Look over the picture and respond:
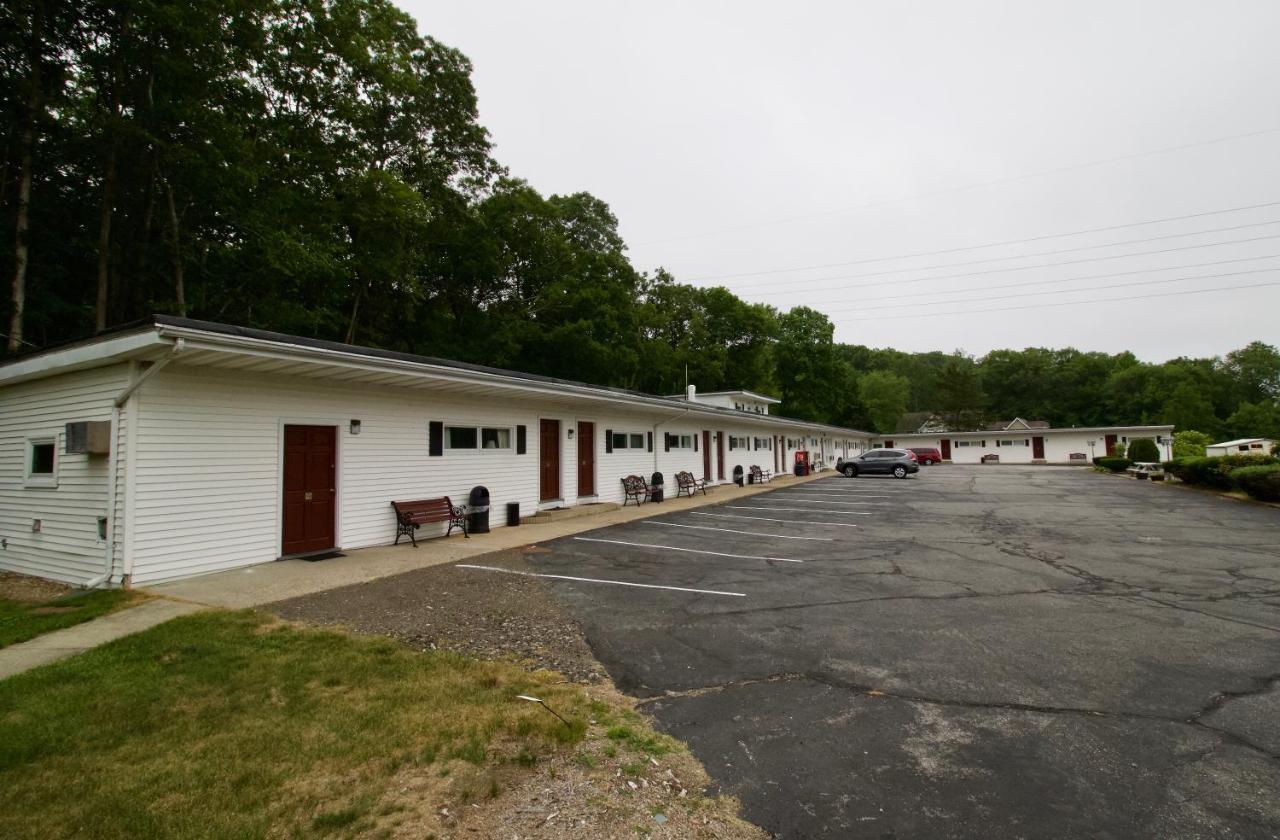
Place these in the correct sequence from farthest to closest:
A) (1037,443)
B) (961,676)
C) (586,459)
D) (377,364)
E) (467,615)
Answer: (1037,443), (586,459), (377,364), (467,615), (961,676)

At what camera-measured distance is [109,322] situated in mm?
16641

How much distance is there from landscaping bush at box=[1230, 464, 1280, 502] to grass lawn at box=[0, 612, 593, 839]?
21200 millimetres

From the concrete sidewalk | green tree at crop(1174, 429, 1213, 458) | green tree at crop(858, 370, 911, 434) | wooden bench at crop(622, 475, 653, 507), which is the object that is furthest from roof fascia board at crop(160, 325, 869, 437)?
green tree at crop(858, 370, 911, 434)

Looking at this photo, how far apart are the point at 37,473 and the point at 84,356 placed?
2.85 m

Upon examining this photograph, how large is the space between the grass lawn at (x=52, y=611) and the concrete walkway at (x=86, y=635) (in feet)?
0.59

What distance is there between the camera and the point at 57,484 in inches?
313

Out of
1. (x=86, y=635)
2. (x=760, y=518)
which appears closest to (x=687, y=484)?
(x=760, y=518)

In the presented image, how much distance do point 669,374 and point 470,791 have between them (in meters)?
39.5

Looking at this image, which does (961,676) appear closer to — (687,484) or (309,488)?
(309,488)

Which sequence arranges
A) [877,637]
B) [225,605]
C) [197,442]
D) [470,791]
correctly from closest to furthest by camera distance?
1. [470,791]
2. [877,637]
3. [225,605]
4. [197,442]

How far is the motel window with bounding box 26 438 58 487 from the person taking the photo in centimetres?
810

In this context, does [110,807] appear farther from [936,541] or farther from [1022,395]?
[1022,395]

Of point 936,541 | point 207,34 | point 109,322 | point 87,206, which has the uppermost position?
point 207,34

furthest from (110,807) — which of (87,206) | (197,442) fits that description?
(87,206)
